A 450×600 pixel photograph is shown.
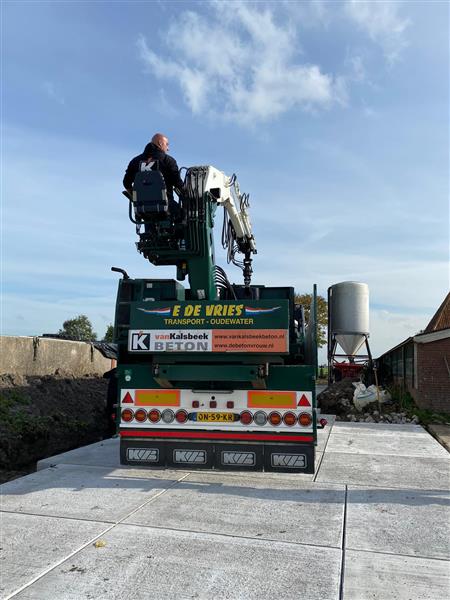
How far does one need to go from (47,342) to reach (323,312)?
98.3 feet

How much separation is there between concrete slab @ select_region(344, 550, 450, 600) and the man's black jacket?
4.75 metres

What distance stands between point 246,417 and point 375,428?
6.85m

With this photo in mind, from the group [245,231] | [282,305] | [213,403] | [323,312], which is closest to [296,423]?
[213,403]

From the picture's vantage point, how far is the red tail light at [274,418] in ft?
19.0

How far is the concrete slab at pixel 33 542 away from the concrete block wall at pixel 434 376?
11851 millimetres

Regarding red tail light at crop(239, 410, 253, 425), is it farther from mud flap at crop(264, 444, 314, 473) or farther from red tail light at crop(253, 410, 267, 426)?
mud flap at crop(264, 444, 314, 473)

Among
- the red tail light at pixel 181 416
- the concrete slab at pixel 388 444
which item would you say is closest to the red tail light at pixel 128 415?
the red tail light at pixel 181 416

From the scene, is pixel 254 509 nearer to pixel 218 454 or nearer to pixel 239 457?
pixel 239 457

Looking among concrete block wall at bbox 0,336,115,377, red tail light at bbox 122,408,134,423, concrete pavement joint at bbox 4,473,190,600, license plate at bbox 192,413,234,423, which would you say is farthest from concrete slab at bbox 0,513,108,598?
concrete block wall at bbox 0,336,115,377

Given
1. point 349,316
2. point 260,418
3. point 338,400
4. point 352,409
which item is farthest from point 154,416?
point 349,316

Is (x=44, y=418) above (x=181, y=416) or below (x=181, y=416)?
below

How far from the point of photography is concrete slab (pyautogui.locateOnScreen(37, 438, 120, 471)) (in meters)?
6.86

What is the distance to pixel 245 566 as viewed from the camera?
3627mm

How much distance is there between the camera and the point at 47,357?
11797 mm
